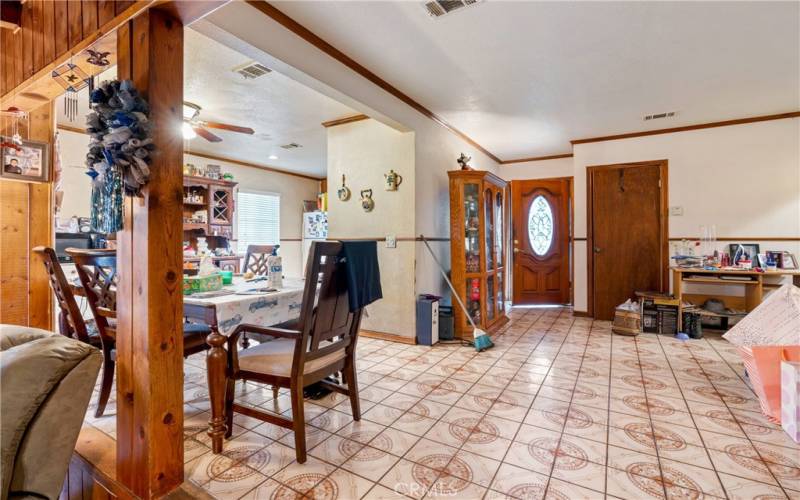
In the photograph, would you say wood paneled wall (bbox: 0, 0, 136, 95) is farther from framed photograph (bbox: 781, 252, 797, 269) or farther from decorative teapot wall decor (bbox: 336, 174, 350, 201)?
framed photograph (bbox: 781, 252, 797, 269)

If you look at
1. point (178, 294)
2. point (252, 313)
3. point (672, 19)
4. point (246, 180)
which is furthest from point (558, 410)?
point (246, 180)

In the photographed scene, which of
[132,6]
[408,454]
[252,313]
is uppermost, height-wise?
→ [132,6]

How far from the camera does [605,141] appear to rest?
4.94 m

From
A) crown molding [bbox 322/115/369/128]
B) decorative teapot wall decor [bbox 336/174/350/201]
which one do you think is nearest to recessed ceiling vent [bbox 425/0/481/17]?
crown molding [bbox 322/115/369/128]

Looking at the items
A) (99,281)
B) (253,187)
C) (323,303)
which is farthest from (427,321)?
Answer: (253,187)

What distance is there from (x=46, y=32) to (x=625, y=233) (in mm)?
5731

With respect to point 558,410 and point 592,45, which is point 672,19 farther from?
point 558,410

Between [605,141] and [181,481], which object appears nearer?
[181,481]

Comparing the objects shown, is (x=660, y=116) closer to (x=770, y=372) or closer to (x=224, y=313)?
(x=770, y=372)

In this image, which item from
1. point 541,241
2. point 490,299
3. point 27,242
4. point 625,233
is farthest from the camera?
point 541,241

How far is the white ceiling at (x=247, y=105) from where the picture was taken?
9.08ft

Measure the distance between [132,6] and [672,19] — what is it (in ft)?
9.88

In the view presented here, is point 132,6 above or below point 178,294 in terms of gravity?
above

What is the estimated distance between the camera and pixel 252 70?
114 inches
